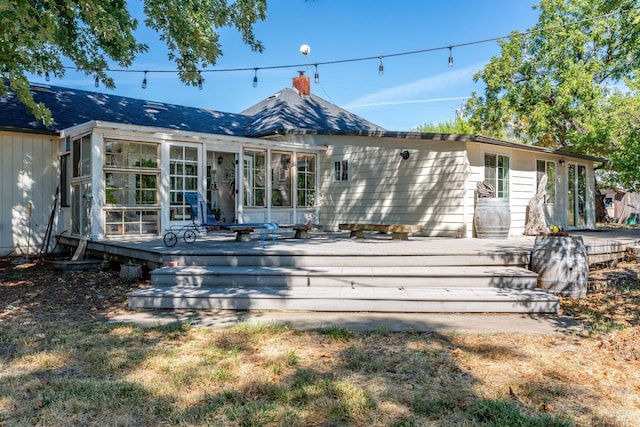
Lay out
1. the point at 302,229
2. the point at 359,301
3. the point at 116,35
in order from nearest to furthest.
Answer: the point at 359,301 < the point at 116,35 < the point at 302,229

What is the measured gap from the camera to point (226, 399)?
284cm

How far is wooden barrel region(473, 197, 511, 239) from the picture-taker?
9508 mm

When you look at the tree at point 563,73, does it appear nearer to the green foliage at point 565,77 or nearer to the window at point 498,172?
the green foliage at point 565,77

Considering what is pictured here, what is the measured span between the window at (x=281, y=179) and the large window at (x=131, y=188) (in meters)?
3.18

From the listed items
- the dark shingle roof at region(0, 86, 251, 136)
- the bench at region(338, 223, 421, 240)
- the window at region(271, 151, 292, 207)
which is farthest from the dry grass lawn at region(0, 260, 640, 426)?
the dark shingle roof at region(0, 86, 251, 136)

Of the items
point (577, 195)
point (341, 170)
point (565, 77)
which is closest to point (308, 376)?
point (341, 170)

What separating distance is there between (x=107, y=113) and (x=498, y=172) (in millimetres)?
10424

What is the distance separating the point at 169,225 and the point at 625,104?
15265mm

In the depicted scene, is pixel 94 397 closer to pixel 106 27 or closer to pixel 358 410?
pixel 358 410

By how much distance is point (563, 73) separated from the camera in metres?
17.8

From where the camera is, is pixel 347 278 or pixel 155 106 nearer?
pixel 347 278

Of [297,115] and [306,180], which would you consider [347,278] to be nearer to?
[306,180]

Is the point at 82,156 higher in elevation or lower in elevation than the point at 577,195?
higher

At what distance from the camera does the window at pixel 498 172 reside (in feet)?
34.2
